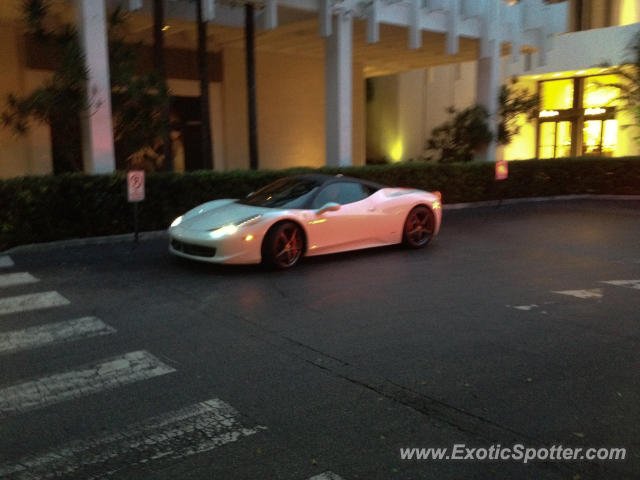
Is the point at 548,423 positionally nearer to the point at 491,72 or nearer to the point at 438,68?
the point at 491,72

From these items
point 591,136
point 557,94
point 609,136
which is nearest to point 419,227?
point 609,136

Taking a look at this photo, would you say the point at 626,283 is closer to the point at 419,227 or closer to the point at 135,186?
the point at 419,227

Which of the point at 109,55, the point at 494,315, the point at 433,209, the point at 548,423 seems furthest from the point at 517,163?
the point at 548,423

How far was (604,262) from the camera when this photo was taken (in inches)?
348

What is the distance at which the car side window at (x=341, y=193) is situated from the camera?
8.66 meters

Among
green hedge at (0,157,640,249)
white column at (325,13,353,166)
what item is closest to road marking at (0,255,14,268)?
green hedge at (0,157,640,249)

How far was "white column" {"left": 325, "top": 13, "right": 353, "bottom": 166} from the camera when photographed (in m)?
14.9

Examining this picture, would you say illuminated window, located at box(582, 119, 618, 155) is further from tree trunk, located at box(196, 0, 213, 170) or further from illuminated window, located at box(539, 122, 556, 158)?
tree trunk, located at box(196, 0, 213, 170)

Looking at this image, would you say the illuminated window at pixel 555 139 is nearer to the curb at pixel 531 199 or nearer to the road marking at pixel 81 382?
the curb at pixel 531 199

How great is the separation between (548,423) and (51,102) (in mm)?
9925

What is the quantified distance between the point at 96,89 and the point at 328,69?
246 inches

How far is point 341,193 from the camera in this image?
29.3 feet

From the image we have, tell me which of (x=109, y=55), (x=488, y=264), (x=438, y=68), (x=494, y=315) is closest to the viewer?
(x=494, y=315)

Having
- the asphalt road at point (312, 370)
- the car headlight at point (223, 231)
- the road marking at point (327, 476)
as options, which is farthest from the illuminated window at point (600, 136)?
the road marking at point (327, 476)
